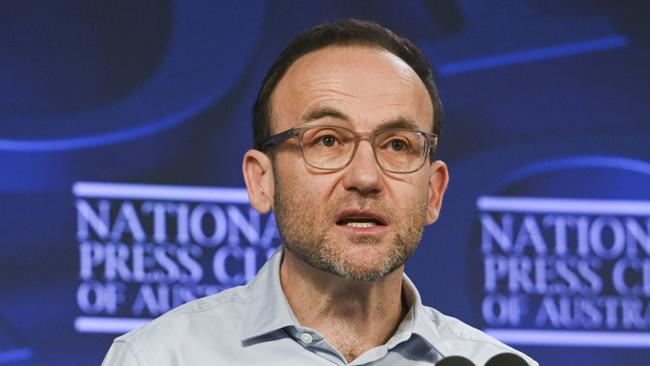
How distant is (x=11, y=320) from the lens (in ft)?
10.3

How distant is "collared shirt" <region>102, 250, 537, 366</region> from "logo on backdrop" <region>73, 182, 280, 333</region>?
1.19 meters

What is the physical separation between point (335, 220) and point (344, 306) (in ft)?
0.60

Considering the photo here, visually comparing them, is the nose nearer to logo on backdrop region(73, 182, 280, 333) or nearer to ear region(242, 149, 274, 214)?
ear region(242, 149, 274, 214)

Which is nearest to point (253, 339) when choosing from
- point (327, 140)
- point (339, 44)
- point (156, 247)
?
point (327, 140)

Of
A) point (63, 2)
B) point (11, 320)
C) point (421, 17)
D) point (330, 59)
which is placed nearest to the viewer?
point (330, 59)

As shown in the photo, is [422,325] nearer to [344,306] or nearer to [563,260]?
[344,306]

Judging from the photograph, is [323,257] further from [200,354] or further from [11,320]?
[11,320]

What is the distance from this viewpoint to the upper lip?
1896 millimetres

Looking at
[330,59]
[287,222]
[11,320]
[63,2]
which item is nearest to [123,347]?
[287,222]

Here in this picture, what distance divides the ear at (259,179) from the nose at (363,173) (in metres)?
0.23

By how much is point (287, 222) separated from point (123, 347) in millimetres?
364

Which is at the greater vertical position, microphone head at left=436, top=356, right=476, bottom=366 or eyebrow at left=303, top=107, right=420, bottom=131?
eyebrow at left=303, top=107, right=420, bottom=131

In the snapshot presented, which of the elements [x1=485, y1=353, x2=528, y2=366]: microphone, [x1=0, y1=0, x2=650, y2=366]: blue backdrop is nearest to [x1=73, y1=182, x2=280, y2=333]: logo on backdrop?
[x1=0, y1=0, x2=650, y2=366]: blue backdrop

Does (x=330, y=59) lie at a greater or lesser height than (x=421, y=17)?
lesser
